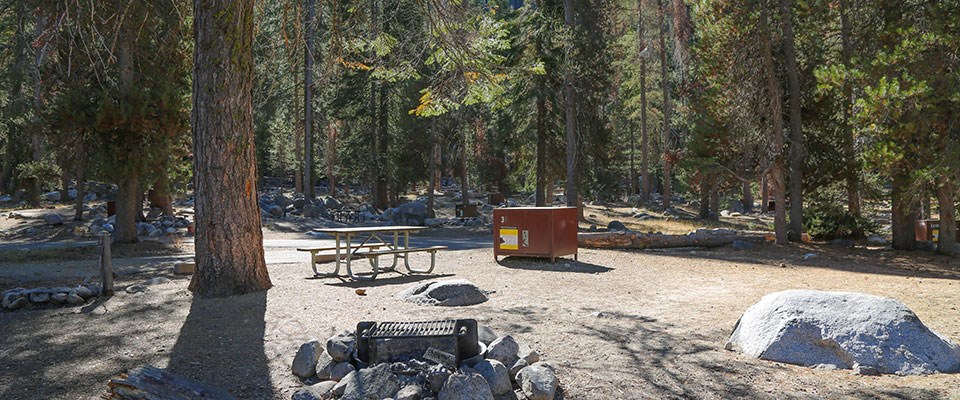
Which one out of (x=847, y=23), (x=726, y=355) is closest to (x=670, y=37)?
(x=847, y=23)

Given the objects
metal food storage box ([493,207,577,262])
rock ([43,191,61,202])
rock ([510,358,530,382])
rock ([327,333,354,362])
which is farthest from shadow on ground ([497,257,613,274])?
rock ([43,191,61,202])

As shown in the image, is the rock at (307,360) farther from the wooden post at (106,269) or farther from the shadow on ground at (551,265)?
the shadow on ground at (551,265)

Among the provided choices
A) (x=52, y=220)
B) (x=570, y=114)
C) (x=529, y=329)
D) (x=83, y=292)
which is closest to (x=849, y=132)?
(x=570, y=114)

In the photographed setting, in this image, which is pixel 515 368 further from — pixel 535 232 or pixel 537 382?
pixel 535 232

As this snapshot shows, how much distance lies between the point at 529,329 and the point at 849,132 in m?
15.1

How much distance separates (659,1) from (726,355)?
31.0 m

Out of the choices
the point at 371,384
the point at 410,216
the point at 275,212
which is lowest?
the point at 371,384

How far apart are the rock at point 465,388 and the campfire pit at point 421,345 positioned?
1.12ft

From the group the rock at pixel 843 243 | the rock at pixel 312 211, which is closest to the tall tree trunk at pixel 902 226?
the rock at pixel 843 243

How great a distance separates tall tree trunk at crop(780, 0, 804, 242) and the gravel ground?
6182mm

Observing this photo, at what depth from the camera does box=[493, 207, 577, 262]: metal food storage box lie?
13328 mm

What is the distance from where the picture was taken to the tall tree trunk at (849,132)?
16016 mm

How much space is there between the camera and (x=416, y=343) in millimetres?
5047

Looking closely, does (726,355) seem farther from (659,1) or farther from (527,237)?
(659,1)
